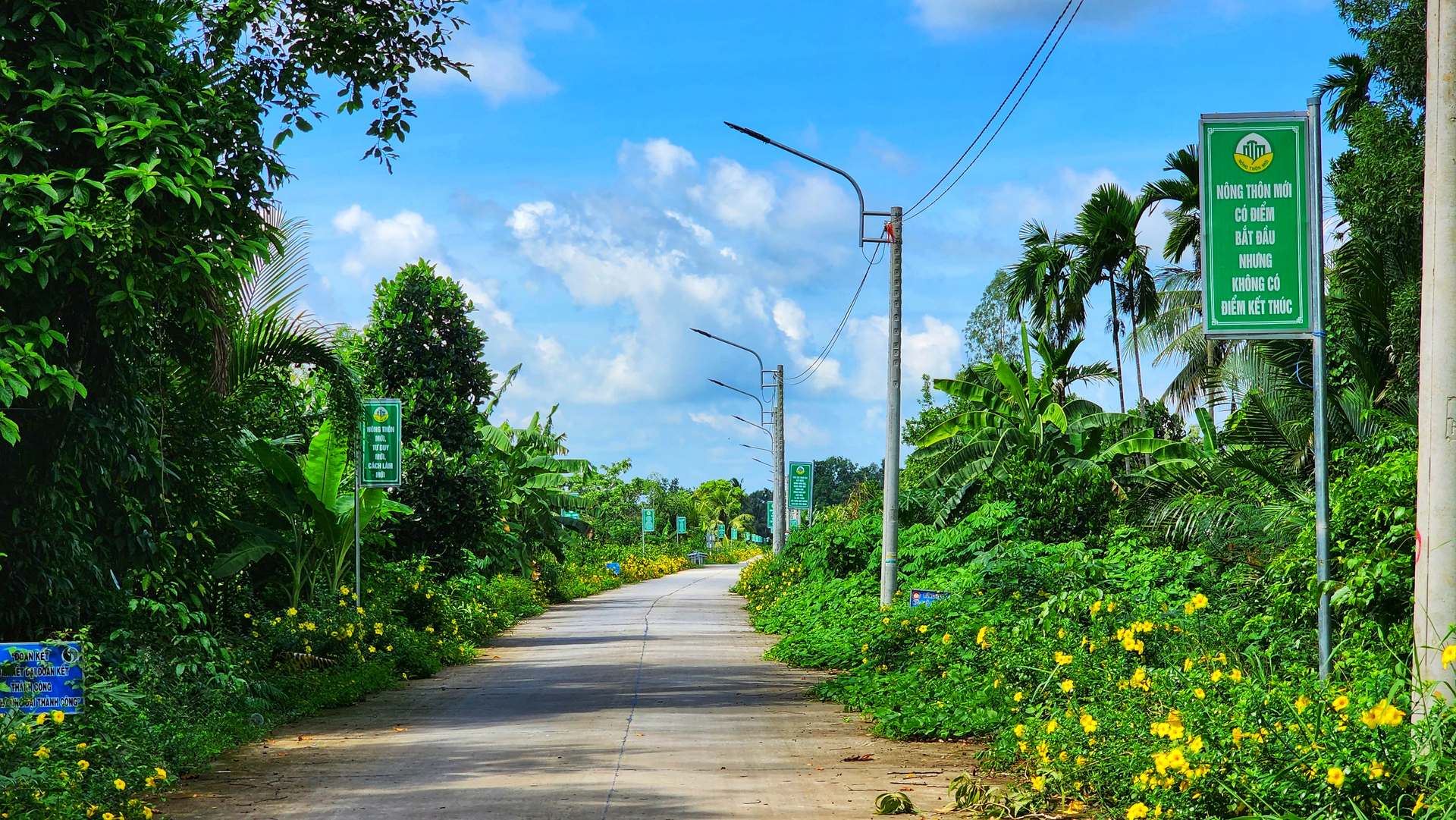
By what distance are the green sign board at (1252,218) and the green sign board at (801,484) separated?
82.7 feet

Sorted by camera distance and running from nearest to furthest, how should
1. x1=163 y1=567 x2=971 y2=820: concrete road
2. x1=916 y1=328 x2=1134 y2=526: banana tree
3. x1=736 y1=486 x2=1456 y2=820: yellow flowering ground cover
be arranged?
1. x1=736 y1=486 x2=1456 y2=820: yellow flowering ground cover
2. x1=163 y1=567 x2=971 y2=820: concrete road
3. x1=916 y1=328 x2=1134 y2=526: banana tree

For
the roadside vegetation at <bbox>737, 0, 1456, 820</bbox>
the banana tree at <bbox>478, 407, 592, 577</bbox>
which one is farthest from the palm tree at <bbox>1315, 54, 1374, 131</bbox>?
the banana tree at <bbox>478, 407, 592, 577</bbox>

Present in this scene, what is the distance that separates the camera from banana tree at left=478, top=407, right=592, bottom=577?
28281 mm

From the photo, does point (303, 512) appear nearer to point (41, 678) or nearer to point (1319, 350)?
point (41, 678)

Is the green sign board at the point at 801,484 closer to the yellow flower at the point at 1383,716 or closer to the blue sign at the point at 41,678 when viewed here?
the blue sign at the point at 41,678

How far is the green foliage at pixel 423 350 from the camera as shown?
21.5 m

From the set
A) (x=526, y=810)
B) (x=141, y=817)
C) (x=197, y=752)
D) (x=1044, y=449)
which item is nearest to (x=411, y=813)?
(x=526, y=810)

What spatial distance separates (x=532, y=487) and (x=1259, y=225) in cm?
2328

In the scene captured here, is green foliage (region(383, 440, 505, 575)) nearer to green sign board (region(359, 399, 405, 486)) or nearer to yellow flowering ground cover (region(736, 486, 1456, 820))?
green sign board (region(359, 399, 405, 486))

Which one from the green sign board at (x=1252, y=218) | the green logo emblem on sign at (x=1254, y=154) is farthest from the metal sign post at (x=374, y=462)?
the green logo emblem on sign at (x=1254, y=154)

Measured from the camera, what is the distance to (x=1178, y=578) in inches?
411

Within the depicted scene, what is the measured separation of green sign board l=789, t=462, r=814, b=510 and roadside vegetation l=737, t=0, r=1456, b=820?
4.98m

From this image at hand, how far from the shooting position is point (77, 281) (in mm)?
8844

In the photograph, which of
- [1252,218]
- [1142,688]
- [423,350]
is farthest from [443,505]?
[1252,218]
